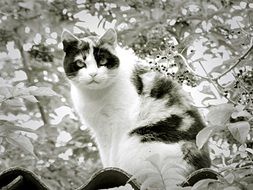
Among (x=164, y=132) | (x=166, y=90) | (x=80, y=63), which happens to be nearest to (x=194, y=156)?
(x=164, y=132)

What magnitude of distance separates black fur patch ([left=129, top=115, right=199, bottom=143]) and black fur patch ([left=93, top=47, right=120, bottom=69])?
230 mm

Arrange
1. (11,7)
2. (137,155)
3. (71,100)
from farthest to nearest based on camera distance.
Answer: (11,7)
(71,100)
(137,155)

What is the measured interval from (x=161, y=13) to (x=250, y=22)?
12.8 inches

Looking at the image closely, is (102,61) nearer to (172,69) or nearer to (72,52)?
(72,52)

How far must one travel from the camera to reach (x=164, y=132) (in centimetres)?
153

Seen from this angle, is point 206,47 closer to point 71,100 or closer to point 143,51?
point 143,51

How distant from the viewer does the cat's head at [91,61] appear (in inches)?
64.2

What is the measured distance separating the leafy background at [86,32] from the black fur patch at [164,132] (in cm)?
22

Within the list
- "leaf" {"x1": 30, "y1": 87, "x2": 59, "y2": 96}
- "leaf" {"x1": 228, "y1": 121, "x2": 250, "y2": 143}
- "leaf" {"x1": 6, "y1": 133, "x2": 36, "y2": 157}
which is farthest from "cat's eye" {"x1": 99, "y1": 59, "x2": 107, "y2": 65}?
"leaf" {"x1": 228, "y1": 121, "x2": 250, "y2": 143}

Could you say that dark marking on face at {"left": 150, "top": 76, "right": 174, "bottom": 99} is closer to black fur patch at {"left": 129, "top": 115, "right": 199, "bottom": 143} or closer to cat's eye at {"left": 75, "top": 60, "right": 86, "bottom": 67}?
black fur patch at {"left": 129, "top": 115, "right": 199, "bottom": 143}

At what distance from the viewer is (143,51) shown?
6.17ft

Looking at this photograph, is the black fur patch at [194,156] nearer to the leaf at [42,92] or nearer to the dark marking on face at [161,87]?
the dark marking on face at [161,87]

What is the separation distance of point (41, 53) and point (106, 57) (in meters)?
0.40

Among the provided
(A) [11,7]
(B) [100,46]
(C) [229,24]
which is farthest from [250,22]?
(A) [11,7]
